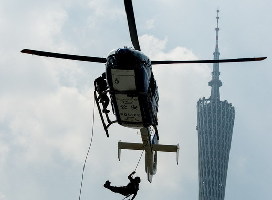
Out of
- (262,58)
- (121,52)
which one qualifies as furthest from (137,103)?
(262,58)

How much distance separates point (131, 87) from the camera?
18.2 meters

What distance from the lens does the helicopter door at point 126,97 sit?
58.4 ft

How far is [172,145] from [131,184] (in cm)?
517

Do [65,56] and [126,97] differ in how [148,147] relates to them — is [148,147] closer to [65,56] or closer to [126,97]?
[126,97]

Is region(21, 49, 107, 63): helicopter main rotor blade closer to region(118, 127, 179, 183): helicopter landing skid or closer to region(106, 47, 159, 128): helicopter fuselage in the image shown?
region(106, 47, 159, 128): helicopter fuselage

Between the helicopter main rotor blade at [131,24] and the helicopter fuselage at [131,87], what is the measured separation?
93 centimetres

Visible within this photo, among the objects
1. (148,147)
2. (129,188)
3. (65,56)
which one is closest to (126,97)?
(65,56)

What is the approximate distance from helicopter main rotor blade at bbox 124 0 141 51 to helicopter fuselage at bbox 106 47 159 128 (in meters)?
0.93

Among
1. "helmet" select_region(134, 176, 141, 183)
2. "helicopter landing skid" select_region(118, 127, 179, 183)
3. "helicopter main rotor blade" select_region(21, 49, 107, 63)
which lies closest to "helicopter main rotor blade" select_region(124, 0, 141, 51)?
"helicopter main rotor blade" select_region(21, 49, 107, 63)

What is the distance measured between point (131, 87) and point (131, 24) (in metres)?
2.77

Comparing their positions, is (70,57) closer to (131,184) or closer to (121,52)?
(121,52)

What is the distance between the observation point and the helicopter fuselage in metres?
17.6

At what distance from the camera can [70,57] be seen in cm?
1864

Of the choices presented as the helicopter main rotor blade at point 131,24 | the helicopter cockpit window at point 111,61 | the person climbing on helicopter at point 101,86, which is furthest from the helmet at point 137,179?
the helicopter main rotor blade at point 131,24
